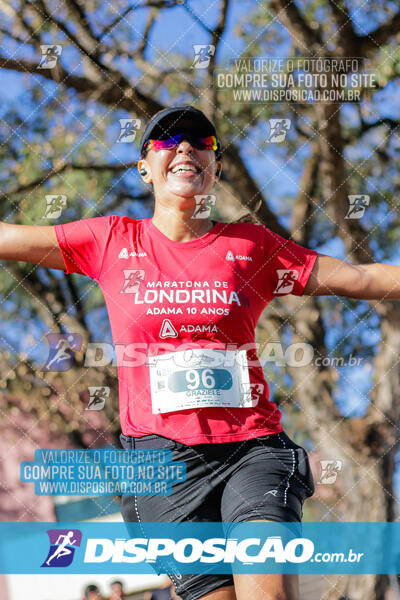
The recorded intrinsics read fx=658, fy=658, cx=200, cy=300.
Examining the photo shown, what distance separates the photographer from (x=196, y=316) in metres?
2.27

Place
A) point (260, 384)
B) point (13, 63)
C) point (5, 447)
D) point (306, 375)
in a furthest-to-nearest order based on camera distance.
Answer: point (5, 447) < point (306, 375) < point (13, 63) < point (260, 384)

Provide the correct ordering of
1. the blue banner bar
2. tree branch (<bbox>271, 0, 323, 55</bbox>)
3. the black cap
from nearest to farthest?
the blue banner bar < the black cap < tree branch (<bbox>271, 0, 323, 55</bbox>)

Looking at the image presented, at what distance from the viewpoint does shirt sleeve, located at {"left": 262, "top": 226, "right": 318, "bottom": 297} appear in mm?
2389

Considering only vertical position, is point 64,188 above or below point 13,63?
below

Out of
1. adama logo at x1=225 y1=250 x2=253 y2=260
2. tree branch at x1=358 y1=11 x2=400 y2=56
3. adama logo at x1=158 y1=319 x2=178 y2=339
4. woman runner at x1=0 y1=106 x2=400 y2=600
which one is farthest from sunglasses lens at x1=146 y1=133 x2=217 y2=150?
tree branch at x1=358 y1=11 x2=400 y2=56

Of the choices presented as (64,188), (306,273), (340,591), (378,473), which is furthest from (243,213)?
(340,591)

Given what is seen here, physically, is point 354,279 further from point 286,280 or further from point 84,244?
point 84,244

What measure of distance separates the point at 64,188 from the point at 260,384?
10.3ft

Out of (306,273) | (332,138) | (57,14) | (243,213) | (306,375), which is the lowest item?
(306,273)

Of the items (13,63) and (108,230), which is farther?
(13,63)

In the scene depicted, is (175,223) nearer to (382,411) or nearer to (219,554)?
(219,554)

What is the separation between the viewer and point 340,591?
5137mm

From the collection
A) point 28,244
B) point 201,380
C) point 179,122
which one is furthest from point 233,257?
point 28,244

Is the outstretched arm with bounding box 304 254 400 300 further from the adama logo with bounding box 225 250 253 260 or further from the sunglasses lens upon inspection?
the sunglasses lens
